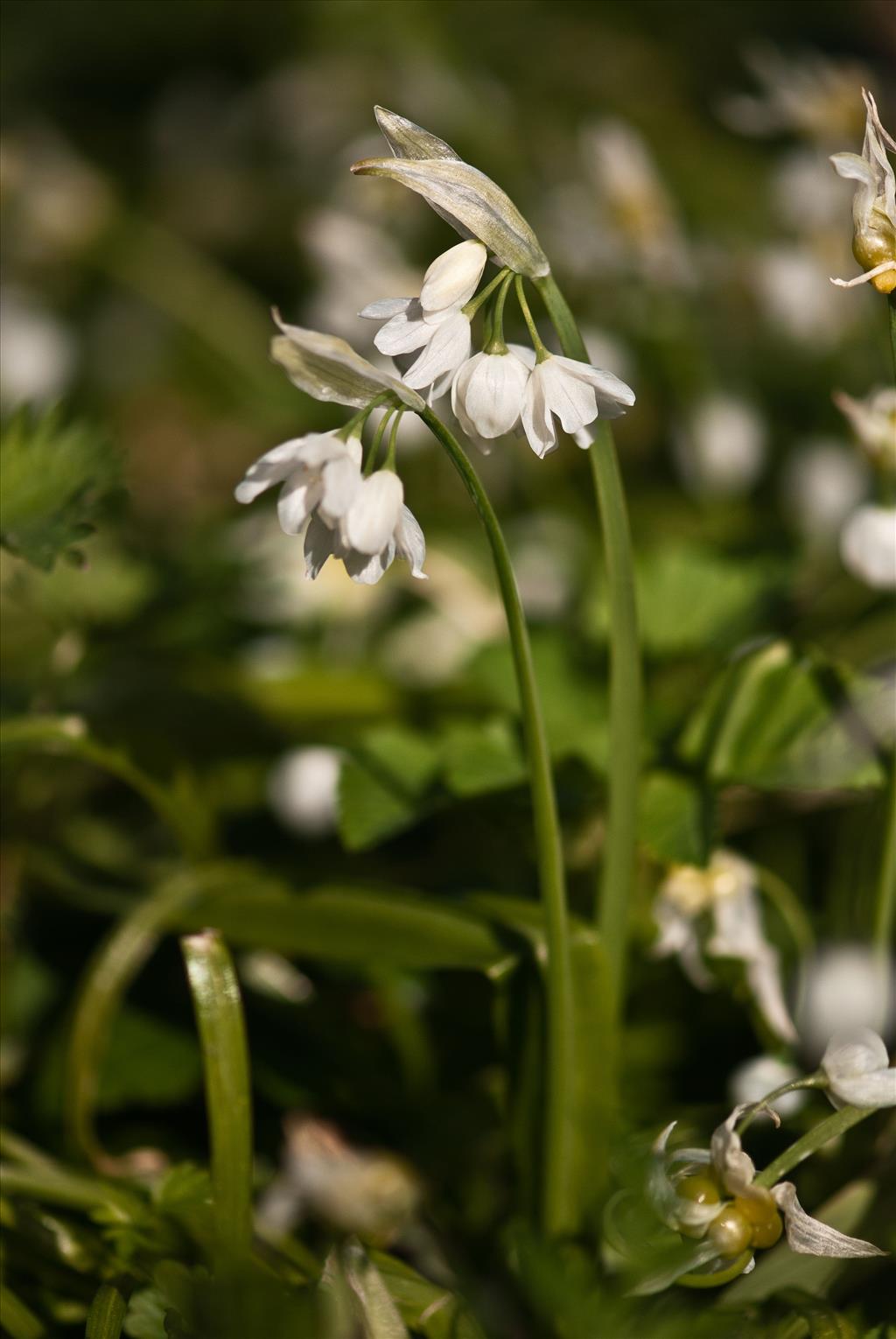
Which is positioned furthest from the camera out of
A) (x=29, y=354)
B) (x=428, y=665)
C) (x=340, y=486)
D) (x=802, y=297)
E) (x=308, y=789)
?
(x=29, y=354)

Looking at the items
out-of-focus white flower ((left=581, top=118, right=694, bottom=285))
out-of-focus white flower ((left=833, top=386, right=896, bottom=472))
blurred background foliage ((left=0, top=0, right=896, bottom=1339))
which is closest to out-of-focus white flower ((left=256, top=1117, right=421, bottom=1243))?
blurred background foliage ((left=0, top=0, right=896, bottom=1339))

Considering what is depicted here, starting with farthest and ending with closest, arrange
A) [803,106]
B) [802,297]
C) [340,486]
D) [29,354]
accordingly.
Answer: [29,354]
[802,297]
[803,106]
[340,486]

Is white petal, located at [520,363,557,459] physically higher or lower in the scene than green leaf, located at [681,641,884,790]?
higher

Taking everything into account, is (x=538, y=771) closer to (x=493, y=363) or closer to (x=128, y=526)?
(x=493, y=363)

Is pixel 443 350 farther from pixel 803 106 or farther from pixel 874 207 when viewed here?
pixel 803 106

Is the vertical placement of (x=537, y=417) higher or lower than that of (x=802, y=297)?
higher

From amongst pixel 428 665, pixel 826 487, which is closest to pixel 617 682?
pixel 428 665

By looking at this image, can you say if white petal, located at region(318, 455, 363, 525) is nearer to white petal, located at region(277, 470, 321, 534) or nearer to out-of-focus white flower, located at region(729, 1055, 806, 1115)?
white petal, located at region(277, 470, 321, 534)

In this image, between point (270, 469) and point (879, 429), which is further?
point (879, 429)
